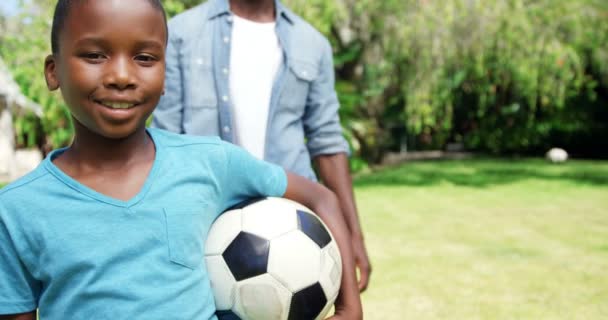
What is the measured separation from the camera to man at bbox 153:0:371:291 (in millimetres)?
2570

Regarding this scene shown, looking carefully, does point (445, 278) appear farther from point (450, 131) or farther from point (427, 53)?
point (450, 131)

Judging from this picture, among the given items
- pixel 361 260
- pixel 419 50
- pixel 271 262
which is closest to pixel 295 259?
pixel 271 262

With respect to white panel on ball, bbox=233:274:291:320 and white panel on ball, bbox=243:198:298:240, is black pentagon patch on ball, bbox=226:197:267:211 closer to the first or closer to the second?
white panel on ball, bbox=243:198:298:240

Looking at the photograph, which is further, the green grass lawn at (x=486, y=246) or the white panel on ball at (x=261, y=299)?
the green grass lawn at (x=486, y=246)

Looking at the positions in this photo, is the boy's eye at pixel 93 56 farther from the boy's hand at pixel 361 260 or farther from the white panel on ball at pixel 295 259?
the boy's hand at pixel 361 260

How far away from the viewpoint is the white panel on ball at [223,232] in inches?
74.8

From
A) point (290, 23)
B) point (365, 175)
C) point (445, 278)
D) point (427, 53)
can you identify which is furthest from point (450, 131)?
point (290, 23)

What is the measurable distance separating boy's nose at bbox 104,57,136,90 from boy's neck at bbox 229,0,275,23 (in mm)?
1172

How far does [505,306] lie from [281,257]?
3.32 metres

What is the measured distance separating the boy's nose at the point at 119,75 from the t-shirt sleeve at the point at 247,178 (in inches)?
14.3

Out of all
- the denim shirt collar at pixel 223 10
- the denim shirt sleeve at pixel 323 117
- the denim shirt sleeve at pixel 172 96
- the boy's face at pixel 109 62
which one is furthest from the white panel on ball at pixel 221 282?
the denim shirt collar at pixel 223 10

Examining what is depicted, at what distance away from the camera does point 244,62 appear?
2.61m

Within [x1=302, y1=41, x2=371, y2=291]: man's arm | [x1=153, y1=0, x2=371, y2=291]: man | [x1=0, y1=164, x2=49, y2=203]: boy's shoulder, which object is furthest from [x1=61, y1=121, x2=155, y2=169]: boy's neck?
[x1=302, y1=41, x2=371, y2=291]: man's arm

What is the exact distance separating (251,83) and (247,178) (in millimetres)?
823
